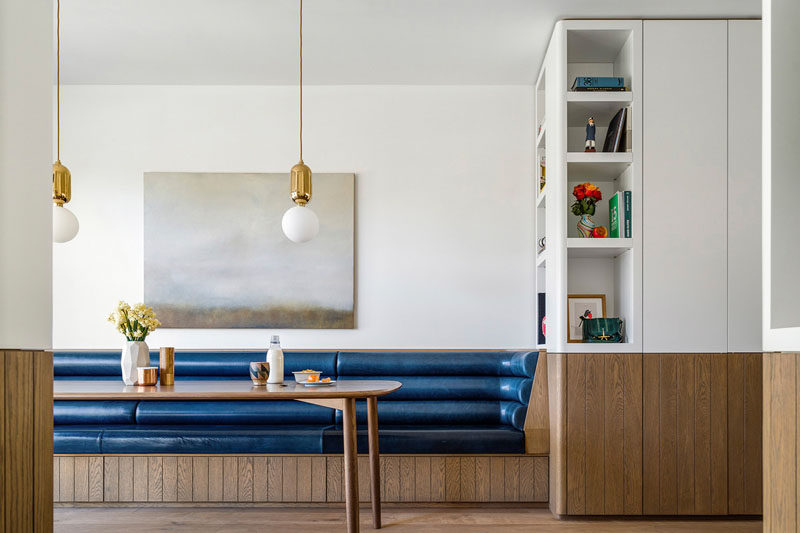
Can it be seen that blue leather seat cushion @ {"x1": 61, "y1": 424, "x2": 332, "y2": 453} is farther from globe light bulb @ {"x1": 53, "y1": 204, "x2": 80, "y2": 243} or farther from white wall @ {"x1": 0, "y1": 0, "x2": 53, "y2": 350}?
white wall @ {"x1": 0, "y1": 0, "x2": 53, "y2": 350}

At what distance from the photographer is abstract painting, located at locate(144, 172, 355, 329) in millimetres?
4957

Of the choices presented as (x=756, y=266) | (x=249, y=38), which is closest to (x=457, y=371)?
(x=756, y=266)

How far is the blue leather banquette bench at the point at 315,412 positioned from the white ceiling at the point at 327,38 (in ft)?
5.58

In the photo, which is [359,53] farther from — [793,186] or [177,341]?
[793,186]

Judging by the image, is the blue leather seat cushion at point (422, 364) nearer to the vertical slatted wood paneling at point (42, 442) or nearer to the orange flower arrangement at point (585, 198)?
the orange flower arrangement at point (585, 198)

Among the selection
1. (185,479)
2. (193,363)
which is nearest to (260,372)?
(185,479)

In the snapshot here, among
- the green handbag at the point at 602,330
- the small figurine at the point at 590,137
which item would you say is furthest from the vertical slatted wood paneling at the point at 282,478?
the small figurine at the point at 590,137

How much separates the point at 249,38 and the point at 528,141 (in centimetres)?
184

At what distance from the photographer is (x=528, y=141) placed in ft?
16.4

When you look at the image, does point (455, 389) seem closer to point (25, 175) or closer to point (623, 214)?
point (623, 214)

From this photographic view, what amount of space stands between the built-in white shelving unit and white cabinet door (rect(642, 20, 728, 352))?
60 millimetres

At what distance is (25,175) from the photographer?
1.50 metres

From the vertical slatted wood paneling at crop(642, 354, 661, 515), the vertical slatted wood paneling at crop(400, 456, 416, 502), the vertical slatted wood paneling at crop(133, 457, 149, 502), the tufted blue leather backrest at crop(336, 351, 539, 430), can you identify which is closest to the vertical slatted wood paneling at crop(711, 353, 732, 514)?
the vertical slatted wood paneling at crop(642, 354, 661, 515)

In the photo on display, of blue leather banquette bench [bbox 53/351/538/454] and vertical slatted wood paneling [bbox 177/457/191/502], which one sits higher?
blue leather banquette bench [bbox 53/351/538/454]
